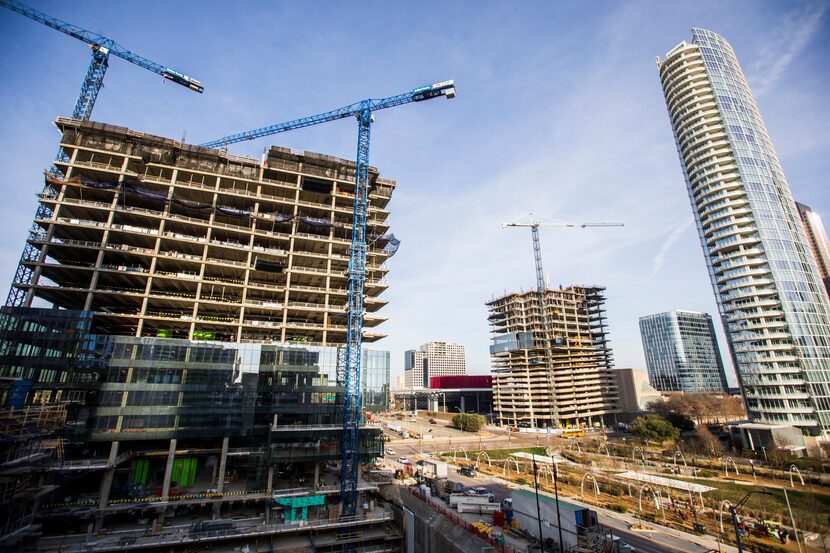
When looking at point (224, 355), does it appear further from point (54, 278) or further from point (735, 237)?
point (735, 237)

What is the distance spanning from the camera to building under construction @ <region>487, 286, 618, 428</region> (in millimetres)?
134875

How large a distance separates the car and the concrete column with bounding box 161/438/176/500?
160 feet

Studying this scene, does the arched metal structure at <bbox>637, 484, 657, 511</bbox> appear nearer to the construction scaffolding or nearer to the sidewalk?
the sidewalk

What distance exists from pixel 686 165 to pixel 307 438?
392ft

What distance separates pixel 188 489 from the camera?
183 feet

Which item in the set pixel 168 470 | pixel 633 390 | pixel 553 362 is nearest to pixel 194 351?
pixel 168 470

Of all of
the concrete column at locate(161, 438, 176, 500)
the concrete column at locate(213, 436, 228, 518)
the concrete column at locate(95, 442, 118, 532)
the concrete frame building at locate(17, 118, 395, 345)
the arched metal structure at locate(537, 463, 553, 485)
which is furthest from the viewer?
the arched metal structure at locate(537, 463, 553, 485)

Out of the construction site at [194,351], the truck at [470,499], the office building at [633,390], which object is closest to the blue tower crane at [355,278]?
the construction site at [194,351]

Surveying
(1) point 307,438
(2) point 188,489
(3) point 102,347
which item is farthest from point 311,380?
(3) point 102,347

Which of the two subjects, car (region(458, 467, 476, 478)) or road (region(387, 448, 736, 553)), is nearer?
road (region(387, 448, 736, 553))

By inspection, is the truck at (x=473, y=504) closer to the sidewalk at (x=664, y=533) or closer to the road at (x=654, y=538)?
the road at (x=654, y=538)

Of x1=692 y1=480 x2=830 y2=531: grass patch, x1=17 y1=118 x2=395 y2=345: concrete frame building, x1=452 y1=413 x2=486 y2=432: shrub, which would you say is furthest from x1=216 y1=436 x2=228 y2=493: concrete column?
x1=452 y1=413 x2=486 y2=432: shrub

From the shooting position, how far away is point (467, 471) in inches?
2837

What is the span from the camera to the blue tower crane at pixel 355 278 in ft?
196
